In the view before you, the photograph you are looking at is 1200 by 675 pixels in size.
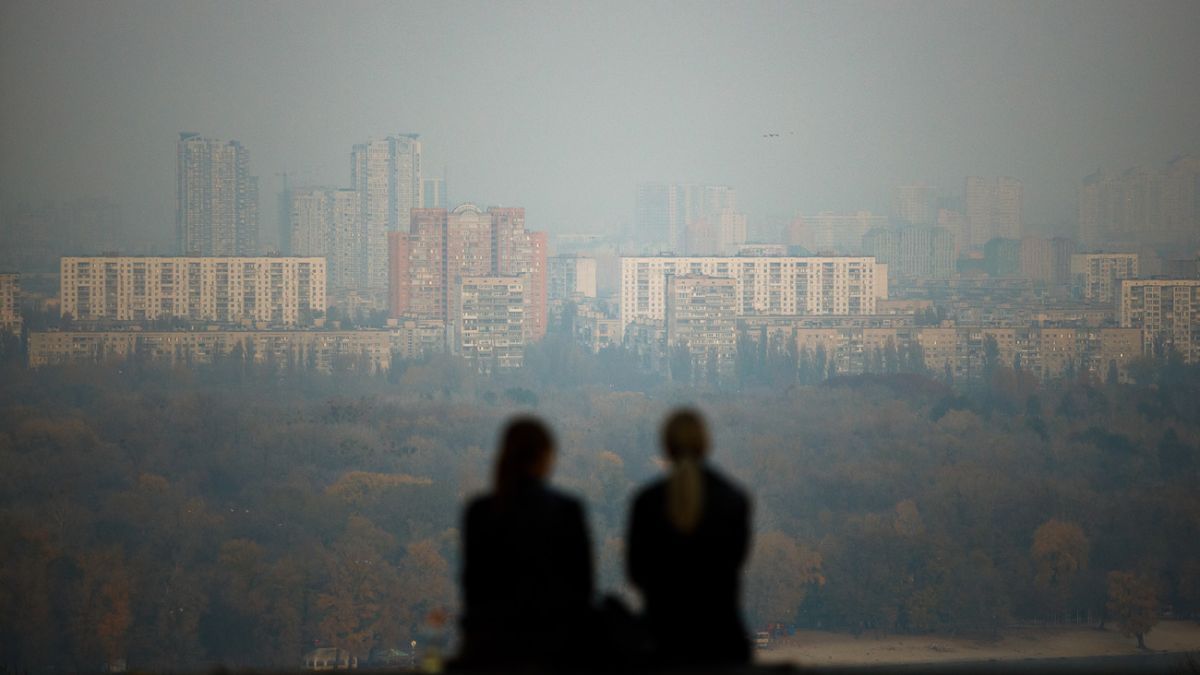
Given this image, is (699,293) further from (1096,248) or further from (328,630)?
(328,630)

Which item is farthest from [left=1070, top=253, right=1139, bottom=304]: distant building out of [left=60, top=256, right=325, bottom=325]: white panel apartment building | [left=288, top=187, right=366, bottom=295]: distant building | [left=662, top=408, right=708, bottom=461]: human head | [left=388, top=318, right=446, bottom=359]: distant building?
[left=662, top=408, right=708, bottom=461]: human head

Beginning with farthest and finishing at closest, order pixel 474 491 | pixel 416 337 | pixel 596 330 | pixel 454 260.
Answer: pixel 596 330, pixel 454 260, pixel 416 337, pixel 474 491

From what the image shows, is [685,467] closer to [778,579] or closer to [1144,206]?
[778,579]

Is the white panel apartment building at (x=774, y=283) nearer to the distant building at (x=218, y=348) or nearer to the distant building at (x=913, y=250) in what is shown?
the distant building at (x=913, y=250)

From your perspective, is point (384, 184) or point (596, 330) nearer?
point (596, 330)

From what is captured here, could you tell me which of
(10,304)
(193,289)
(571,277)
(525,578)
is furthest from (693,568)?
(571,277)

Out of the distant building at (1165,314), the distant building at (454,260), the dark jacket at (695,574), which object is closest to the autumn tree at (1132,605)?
the distant building at (1165,314)
